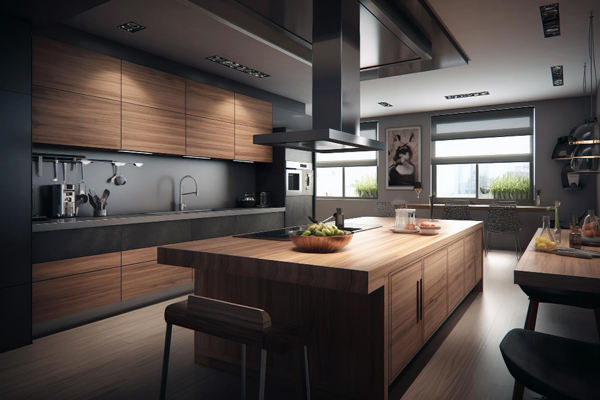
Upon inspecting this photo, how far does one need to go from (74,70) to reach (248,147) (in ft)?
8.04

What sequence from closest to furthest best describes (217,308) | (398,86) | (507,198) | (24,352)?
1. (217,308)
2. (24,352)
3. (398,86)
4. (507,198)

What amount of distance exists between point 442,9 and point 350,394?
121 inches

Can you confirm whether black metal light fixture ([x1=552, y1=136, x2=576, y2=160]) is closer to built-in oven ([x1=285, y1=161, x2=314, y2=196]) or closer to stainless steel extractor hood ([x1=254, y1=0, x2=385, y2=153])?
built-in oven ([x1=285, y1=161, x2=314, y2=196])

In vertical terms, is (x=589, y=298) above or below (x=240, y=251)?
below

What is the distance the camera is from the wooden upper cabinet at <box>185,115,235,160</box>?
4.69 m

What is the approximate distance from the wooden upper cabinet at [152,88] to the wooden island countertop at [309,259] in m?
2.23

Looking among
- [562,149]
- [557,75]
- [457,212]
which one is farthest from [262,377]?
[562,149]

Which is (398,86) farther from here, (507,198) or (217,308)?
(217,308)

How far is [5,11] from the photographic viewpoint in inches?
110

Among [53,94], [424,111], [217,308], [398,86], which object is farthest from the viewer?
[424,111]

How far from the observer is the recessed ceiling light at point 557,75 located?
16.6 feet

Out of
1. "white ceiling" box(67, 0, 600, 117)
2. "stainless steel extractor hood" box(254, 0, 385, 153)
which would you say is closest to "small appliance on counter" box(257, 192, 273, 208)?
"white ceiling" box(67, 0, 600, 117)

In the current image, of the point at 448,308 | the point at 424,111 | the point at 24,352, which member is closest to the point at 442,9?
the point at 448,308

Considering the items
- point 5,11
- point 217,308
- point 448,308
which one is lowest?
point 448,308
